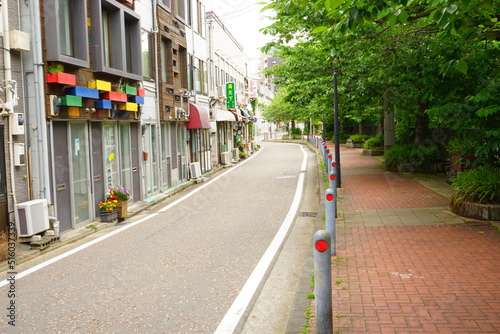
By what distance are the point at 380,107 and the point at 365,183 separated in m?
7.80

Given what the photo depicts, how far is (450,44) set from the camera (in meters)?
12.0

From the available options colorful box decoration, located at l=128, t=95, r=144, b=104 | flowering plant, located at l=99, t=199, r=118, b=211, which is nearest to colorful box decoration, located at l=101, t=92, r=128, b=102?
colorful box decoration, located at l=128, t=95, r=144, b=104

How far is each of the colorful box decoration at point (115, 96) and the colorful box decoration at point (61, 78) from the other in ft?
6.46

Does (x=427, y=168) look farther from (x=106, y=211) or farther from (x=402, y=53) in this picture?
(x=106, y=211)

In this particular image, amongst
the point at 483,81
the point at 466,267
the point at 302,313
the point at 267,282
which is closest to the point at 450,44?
the point at 483,81

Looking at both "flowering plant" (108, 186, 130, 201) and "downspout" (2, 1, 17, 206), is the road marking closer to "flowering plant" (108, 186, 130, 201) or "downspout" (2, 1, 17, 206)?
"flowering plant" (108, 186, 130, 201)

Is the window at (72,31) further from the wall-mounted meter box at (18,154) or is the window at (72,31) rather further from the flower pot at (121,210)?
the flower pot at (121,210)

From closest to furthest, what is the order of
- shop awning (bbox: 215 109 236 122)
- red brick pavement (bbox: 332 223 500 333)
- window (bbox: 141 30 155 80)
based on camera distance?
red brick pavement (bbox: 332 223 500 333) < window (bbox: 141 30 155 80) < shop awning (bbox: 215 109 236 122)

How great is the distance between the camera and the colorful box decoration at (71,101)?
36.6 feet

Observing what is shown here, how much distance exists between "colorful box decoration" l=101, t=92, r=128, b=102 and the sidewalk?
21.4 ft

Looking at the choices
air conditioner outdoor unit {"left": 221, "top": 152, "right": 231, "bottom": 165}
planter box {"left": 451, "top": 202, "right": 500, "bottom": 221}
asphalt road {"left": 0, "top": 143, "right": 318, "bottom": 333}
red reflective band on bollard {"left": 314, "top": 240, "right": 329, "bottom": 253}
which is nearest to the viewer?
red reflective band on bollard {"left": 314, "top": 240, "right": 329, "bottom": 253}

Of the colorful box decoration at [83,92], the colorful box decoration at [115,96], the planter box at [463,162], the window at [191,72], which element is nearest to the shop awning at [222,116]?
the window at [191,72]

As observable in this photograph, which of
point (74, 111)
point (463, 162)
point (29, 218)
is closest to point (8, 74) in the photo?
point (74, 111)

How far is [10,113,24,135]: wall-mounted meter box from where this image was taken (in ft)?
31.6
